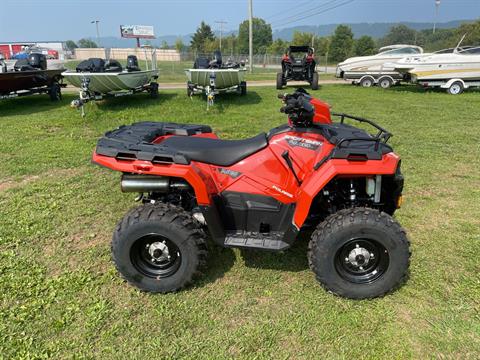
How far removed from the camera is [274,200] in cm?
291

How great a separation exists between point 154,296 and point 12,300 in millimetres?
1041

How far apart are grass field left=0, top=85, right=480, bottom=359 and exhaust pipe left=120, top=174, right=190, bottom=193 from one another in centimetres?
79

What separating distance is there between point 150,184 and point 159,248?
1.62 feet

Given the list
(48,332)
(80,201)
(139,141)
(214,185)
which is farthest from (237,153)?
(80,201)

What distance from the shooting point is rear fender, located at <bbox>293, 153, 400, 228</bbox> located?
8.32ft

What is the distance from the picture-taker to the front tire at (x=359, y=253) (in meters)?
2.58

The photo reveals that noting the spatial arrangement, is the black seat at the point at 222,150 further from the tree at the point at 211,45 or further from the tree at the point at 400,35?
the tree at the point at 400,35

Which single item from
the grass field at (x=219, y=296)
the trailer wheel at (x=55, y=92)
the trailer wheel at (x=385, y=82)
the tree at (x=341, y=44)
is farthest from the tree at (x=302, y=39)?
the grass field at (x=219, y=296)

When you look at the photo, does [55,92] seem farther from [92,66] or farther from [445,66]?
[445,66]

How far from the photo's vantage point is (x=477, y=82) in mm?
13680

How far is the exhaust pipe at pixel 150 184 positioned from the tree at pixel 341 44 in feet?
175

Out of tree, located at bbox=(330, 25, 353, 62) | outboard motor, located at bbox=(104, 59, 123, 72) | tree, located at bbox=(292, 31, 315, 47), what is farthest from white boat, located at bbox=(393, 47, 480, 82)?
tree, located at bbox=(292, 31, 315, 47)

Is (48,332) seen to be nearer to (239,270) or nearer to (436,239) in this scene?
(239,270)

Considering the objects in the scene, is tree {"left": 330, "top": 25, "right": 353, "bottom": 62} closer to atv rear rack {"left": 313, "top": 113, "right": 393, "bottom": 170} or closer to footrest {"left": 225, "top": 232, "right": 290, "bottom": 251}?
atv rear rack {"left": 313, "top": 113, "right": 393, "bottom": 170}
